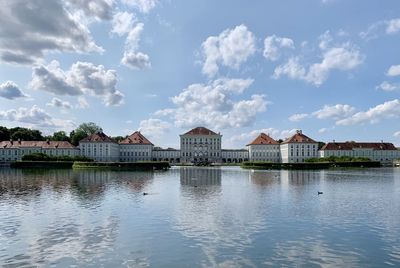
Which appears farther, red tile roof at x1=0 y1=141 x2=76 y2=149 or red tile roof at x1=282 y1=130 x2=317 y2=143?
red tile roof at x1=282 y1=130 x2=317 y2=143

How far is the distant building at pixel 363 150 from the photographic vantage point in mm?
129625

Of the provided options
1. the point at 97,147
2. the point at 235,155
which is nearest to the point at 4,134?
the point at 97,147

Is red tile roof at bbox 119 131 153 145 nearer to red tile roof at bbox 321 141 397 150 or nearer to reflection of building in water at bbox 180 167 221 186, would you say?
red tile roof at bbox 321 141 397 150

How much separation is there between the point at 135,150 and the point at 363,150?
72.9 metres

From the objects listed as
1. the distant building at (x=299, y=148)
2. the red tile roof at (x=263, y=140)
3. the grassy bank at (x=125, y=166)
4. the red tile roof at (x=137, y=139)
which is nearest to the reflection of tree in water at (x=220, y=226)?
the grassy bank at (x=125, y=166)

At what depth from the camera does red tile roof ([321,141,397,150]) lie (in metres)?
130

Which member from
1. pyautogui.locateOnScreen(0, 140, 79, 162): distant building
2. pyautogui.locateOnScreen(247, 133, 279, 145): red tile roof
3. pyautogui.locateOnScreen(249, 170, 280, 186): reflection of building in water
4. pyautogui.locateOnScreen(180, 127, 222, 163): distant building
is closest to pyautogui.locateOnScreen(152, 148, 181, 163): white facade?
pyautogui.locateOnScreen(180, 127, 222, 163): distant building

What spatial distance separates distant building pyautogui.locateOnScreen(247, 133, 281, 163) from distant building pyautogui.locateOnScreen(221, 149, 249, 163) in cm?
221

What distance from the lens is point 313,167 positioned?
81.0 m

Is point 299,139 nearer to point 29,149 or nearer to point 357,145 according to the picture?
point 357,145

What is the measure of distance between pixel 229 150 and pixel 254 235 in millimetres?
122912

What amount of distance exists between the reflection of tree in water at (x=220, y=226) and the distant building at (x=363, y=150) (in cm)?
10996

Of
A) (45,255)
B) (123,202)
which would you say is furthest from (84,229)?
(123,202)

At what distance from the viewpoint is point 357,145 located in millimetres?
134750
